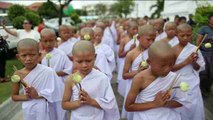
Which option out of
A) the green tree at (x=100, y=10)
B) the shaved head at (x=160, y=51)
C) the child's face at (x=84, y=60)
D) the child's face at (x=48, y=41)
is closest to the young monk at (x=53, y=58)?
the child's face at (x=48, y=41)

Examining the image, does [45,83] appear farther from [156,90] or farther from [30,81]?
[156,90]

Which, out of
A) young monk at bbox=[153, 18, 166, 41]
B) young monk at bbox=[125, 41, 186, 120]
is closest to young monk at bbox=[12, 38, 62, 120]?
young monk at bbox=[125, 41, 186, 120]

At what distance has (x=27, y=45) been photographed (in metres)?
3.98

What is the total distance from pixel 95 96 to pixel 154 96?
0.60 meters

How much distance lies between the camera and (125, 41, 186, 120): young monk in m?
3.23

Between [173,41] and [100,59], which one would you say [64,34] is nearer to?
[100,59]

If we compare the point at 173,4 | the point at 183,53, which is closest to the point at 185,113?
the point at 183,53

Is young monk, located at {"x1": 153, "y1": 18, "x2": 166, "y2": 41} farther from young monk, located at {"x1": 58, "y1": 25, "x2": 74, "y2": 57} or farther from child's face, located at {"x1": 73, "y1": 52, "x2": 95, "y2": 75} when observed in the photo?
child's face, located at {"x1": 73, "y1": 52, "x2": 95, "y2": 75}

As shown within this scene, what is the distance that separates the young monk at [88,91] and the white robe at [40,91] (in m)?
0.66

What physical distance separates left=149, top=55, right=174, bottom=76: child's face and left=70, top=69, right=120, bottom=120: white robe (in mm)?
594

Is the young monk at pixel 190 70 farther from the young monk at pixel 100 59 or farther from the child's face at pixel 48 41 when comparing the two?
the child's face at pixel 48 41

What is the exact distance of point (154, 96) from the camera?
A: 332cm

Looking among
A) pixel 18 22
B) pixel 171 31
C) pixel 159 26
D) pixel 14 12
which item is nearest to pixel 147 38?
pixel 171 31

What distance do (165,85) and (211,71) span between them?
4.25 metres
